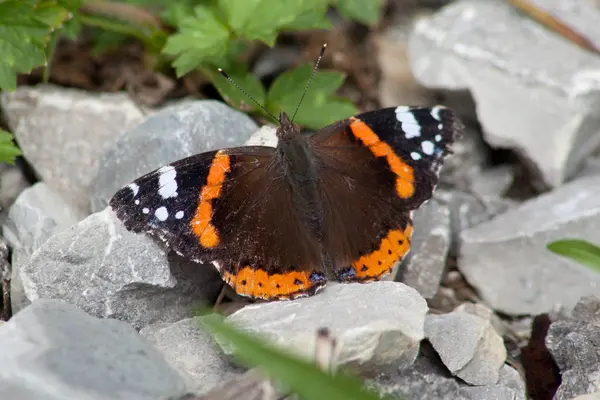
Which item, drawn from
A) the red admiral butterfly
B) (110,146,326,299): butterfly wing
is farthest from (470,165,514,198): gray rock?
(110,146,326,299): butterfly wing

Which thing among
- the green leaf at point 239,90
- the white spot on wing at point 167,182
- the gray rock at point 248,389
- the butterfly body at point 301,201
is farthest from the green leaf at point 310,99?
the gray rock at point 248,389

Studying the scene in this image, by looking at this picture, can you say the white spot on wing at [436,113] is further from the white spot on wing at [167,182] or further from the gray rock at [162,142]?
the white spot on wing at [167,182]

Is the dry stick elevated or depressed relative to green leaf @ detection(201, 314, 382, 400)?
depressed

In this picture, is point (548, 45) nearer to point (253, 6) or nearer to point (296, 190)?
point (253, 6)

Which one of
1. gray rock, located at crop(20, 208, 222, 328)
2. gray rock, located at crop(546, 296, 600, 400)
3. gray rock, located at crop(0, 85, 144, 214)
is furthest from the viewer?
gray rock, located at crop(0, 85, 144, 214)

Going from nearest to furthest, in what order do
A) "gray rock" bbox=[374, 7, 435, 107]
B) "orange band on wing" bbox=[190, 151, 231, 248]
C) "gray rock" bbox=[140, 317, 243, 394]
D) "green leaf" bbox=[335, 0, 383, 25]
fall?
"gray rock" bbox=[140, 317, 243, 394] → "orange band on wing" bbox=[190, 151, 231, 248] → "green leaf" bbox=[335, 0, 383, 25] → "gray rock" bbox=[374, 7, 435, 107]

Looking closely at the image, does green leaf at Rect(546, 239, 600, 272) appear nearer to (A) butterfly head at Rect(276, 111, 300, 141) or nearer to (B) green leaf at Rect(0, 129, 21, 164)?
(A) butterfly head at Rect(276, 111, 300, 141)

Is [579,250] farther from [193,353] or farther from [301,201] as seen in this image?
[193,353]

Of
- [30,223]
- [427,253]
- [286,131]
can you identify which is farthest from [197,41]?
[427,253]
